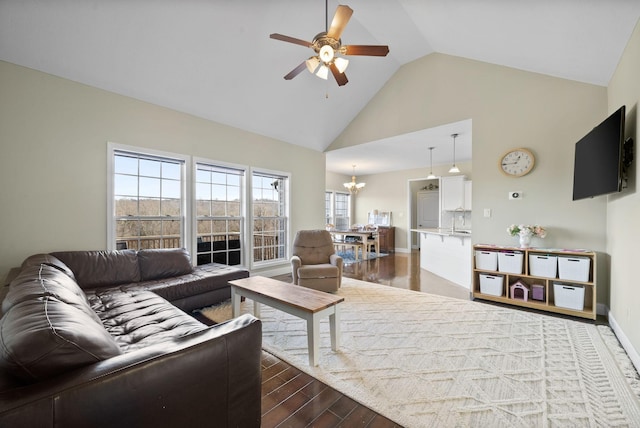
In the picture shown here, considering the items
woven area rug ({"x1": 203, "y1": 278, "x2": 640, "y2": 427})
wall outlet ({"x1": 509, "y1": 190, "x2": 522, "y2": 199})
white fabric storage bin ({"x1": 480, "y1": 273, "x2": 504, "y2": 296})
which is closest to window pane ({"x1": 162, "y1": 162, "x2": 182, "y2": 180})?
woven area rug ({"x1": 203, "y1": 278, "x2": 640, "y2": 427})

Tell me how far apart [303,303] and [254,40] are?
10.7 feet

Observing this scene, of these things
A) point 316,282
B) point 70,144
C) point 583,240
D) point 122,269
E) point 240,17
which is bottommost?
point 316,282

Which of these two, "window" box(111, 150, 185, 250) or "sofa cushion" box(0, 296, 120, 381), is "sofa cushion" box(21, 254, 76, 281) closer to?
"window" box(111, 150, 185, 250)

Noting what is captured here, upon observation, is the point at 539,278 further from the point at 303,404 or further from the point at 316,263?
the point at 303,404

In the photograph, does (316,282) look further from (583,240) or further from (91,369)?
(583,240)

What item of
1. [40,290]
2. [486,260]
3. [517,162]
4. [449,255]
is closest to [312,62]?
[40,290]

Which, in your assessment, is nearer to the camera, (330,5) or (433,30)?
(330,5)

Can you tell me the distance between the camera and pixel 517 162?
362 centimetres

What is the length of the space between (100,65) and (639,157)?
5.27 metres

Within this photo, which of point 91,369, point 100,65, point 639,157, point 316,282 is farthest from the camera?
point 316,282

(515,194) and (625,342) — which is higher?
(515,194)

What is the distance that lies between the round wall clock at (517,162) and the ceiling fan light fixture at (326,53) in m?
2.84

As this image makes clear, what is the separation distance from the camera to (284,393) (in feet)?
6.05

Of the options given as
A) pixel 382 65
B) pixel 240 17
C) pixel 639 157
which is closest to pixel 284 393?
pixel 639 157
